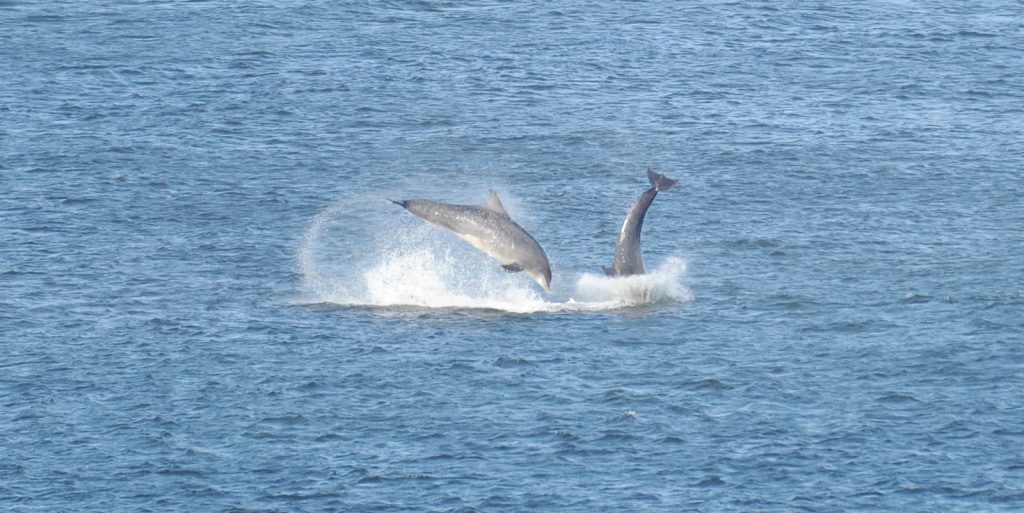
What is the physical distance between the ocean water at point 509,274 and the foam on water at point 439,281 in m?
0.17

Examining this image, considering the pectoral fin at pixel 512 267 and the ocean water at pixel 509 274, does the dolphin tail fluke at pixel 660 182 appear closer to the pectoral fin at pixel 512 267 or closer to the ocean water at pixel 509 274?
the ocean water at pixel 509 274

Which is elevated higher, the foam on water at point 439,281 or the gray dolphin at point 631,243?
the gray dolphin at point 631,243

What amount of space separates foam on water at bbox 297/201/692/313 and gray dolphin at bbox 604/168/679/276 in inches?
18.7

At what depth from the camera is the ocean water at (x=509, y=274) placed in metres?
44.5

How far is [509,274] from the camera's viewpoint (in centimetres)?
5966

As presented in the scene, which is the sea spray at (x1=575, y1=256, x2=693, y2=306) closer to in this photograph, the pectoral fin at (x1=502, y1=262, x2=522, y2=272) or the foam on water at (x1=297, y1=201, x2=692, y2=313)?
the foam on water at (x1=297, y1=201, x2=692, y2=313)

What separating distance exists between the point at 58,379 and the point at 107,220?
1810cm

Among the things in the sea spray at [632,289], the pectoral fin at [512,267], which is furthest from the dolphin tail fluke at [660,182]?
the pectoral fin at [512,267]

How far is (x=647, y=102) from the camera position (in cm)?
8762

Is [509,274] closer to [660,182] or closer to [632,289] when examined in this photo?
[632,289]

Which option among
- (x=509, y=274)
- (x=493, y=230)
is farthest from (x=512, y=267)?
(x=509, y=274)

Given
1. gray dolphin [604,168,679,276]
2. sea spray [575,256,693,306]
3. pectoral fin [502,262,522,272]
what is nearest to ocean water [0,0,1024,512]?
sea spray [575,256,693,306]

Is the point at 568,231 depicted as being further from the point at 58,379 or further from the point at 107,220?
the point at 58,379

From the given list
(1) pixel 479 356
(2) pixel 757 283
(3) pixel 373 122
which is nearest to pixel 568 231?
(2) pixel 757 283
